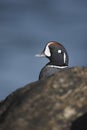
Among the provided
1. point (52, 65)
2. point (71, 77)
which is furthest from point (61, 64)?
point (71, 77)

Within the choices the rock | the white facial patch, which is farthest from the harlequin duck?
the rock

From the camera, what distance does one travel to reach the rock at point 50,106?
5.80m

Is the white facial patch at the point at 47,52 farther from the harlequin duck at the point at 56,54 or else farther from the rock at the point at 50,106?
the rock at the point at 50,106

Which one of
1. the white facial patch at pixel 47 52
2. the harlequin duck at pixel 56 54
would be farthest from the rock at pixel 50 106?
the white facial patch at pixel 47 52

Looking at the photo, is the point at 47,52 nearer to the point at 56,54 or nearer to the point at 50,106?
the point at 56,54

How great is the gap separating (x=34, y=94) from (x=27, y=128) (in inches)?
17.4

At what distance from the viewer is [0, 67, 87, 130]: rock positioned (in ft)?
19.0

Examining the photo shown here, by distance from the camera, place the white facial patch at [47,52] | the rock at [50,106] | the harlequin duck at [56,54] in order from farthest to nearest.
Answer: the white facial patch at [47,52]
the harlequin duck at [56,54]
the rock at [50,106]

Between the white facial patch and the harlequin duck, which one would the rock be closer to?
the harlequin duck

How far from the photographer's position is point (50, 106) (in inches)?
235

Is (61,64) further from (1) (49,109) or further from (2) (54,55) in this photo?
(1) (49,109)

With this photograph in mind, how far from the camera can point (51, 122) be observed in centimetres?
578

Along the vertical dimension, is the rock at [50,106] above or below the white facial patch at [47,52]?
above

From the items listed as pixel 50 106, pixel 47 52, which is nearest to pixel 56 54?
pixel 47 52
